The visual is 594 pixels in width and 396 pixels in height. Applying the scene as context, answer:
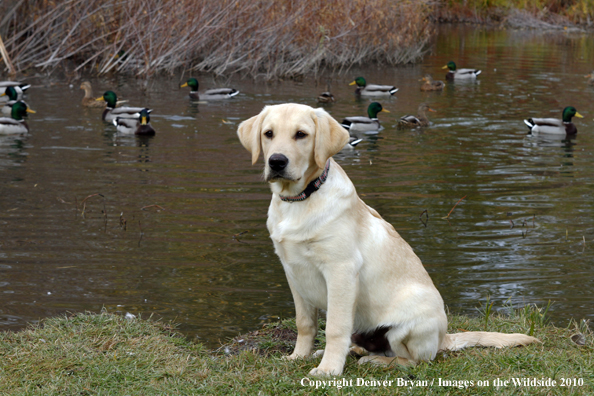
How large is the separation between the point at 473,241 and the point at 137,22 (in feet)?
49.7

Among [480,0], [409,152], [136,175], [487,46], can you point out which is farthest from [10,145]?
[480,0]

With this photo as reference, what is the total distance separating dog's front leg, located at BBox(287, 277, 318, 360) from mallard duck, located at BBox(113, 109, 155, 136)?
421 inches

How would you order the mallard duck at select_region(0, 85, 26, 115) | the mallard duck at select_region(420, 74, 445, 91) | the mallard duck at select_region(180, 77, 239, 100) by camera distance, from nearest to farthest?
the mallard duck at select_region(0, 85, 26, 115) → the mallard duck at select_region(180, 77, 239, 100) → the mallard duck at select_region(420, 74, 445, 91)

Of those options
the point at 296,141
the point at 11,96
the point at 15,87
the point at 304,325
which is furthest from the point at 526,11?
the point at 296,141

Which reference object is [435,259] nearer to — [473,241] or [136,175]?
[473,241]

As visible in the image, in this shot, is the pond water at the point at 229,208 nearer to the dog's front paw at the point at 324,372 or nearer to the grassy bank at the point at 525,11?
the dog's front paw at the point at 324,372

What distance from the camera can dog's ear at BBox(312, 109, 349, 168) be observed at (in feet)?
13.1

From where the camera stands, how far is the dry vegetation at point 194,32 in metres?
20.5

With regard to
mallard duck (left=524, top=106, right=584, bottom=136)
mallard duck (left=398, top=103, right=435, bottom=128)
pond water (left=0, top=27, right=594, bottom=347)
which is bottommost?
pond water (left=0, top=27, right=594, bottom=347)

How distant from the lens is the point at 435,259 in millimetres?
7656

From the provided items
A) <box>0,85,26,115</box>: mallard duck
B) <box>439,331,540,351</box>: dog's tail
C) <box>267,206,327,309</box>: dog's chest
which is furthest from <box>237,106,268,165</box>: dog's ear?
<box>0,85,26,115</box>: mallard duck

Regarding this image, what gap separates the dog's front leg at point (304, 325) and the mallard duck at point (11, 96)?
46.5ft

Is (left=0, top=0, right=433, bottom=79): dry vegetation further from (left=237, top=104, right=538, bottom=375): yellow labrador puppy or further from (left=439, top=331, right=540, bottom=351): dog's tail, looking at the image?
(left=439, top=331, right=540, bottom=351): dog's tail

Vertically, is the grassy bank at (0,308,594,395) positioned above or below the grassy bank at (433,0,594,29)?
below
